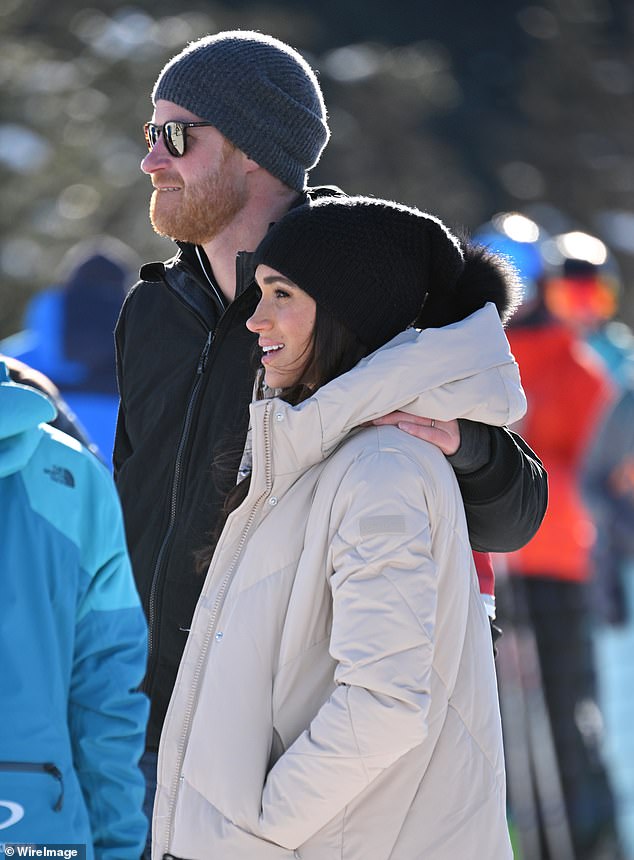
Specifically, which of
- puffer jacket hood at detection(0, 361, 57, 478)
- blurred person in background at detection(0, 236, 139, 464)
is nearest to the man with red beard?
puffer jacket hood at detection(0, 361, 57, 478)

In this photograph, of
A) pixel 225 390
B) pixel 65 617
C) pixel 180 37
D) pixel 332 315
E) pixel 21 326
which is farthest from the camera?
pixel 180 37

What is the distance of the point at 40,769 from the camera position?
2.19 m

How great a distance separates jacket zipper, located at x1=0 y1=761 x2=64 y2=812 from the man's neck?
1.28 meters

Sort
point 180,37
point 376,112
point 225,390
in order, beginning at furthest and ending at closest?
point 376,112
point 180,37
point 225,390

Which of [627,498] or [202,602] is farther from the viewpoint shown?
[627,498]

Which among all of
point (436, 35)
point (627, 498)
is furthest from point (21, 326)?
point (436, 35)

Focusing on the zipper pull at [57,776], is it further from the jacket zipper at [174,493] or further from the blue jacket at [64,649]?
the jacket zipper at [174,493]

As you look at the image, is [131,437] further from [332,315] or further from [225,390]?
[332,315]

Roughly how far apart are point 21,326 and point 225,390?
9552 millimetres

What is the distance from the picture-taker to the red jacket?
6.32 meters

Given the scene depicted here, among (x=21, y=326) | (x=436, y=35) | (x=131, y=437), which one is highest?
(x=131, y=437)

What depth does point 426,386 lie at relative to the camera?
2.53m

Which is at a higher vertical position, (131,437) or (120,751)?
(120,751)

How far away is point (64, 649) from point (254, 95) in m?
1.58
